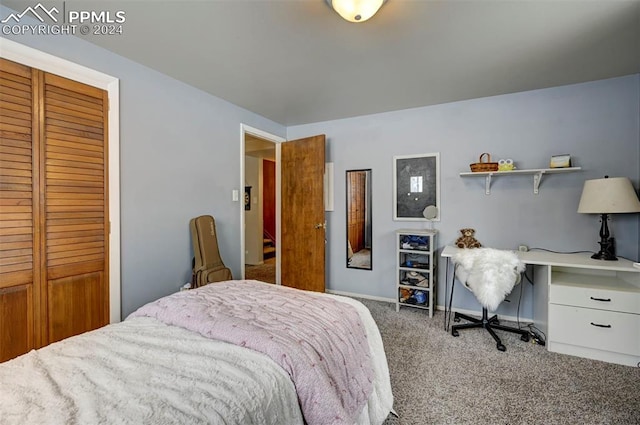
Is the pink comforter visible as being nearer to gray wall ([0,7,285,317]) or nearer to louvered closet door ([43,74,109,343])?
louvered closet door ([43,74,109,343])

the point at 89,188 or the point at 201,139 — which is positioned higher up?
the point at 201,139

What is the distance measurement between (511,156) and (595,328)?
1.67 m

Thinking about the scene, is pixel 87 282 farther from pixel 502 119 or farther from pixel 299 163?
pixel 502 119

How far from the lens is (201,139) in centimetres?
279

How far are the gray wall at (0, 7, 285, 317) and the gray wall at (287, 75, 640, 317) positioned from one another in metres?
1.66

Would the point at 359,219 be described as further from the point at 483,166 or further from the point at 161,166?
the point at 161,166

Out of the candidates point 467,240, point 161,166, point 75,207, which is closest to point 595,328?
point 467,240

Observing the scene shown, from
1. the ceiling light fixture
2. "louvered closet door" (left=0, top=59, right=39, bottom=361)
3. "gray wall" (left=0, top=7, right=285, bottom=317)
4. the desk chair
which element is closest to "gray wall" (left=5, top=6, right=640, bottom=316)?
"gray wall" (left=0, top=7, right=285, bottom=317)

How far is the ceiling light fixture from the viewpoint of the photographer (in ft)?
4.87

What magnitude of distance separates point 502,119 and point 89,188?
12.3 feet

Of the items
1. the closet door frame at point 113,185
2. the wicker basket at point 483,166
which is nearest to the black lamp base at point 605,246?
the wicker basket at point 483,166

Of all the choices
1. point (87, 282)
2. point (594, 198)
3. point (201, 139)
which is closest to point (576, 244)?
point (594, 198)

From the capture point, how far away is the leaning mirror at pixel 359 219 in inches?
143

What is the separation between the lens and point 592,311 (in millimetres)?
2189
